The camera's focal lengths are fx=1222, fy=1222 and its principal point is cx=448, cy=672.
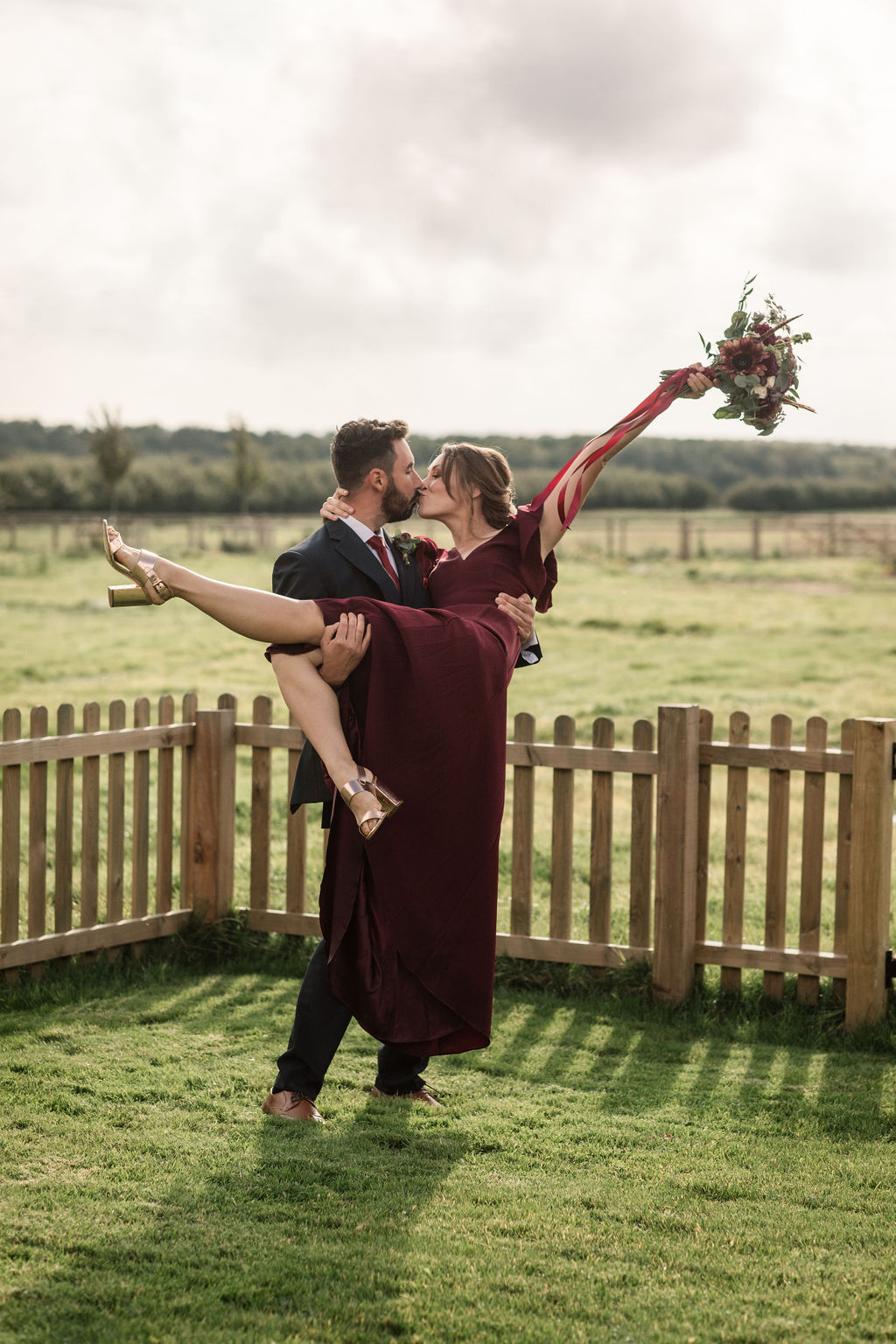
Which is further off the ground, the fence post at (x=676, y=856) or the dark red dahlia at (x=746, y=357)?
the dark red dahlia at (x=746, y=357)

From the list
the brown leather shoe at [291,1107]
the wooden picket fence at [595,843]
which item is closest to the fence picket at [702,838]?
the wooden picket fence at [595,843]

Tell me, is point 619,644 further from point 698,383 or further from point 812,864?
point 698,383

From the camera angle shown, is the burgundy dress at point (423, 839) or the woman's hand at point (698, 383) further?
the woman's hand at point (698, 383)

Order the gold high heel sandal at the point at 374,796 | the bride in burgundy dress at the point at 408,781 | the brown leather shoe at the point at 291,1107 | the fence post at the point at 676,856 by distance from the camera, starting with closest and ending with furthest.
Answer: the gold high heel sandal at the point at 374,796 < the bride in burgundy dress at the point at 408,781 < the brown leather shoe at the point at 291,1107 < the fence post at the point at 676,856

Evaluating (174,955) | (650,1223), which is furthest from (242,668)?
(650,1223)

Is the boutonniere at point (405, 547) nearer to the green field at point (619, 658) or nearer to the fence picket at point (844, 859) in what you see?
the fence picket at point (844, 859)

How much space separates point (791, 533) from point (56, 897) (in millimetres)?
42738

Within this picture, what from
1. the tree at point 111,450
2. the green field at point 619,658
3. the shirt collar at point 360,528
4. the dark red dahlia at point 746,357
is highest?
the tree at point 111,450

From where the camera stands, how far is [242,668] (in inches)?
548

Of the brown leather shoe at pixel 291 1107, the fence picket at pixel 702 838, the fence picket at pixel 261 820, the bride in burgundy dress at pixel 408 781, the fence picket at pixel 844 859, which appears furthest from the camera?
the fence picket at pixel 261 820

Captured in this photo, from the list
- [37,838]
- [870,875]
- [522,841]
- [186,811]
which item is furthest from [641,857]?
[37,838]

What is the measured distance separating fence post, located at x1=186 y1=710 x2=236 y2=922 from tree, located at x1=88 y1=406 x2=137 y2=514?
33.2 m

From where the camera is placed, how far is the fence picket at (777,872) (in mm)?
5078

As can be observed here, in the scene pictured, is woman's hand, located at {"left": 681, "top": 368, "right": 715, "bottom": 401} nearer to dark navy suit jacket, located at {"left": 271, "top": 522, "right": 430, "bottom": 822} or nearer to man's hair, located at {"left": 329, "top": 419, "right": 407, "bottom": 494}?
man's hair, located at {"left": 329, "top": 419, "right": 407, "bottom": 494}
